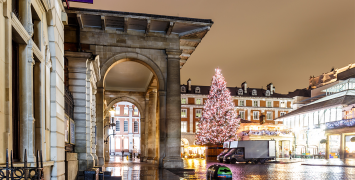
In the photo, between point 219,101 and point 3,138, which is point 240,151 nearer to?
point 219,101

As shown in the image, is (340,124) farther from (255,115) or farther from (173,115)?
(255,115)

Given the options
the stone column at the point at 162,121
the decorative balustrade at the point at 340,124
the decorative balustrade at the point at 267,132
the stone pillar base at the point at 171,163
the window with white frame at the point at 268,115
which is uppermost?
the stone column at the point at 162,121

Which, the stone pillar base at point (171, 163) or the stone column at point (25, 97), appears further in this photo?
the stone pillar base at point (171, 163)

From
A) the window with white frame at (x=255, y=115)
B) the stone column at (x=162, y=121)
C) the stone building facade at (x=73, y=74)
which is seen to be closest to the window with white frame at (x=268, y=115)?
the window with white frame at (x=255, y=115)

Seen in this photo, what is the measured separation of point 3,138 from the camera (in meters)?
5.30

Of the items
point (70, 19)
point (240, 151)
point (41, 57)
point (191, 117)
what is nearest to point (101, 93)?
point (70, 19)

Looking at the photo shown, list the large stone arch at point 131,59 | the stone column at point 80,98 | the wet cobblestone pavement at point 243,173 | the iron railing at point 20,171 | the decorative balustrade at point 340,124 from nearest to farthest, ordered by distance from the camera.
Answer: the iron railing at point 20,171 < the stone column at point 80,98 < the wet cobblestone pavement at point 243,173 < the large stone arch at point 131,59 < the decorative balustrade at point 340,124

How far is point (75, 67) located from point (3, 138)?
942 cm

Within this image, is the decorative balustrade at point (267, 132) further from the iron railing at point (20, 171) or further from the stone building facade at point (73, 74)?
the iron railing at point (20, 171)

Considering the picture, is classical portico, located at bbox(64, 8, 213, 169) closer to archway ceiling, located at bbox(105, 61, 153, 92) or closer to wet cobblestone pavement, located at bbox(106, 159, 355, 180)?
wet cobblestone pavement, located at bbox(106, 159, 355, 180)

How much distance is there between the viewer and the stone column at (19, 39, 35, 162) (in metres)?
6.64

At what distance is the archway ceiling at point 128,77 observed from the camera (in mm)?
29831

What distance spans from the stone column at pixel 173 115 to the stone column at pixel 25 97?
1590 centimetres

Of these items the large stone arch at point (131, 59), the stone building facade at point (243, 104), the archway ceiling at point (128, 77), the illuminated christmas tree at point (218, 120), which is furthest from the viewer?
the stone building facade at point (243, 104)
